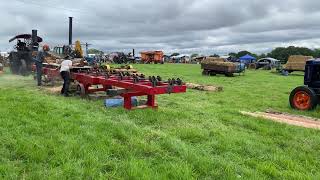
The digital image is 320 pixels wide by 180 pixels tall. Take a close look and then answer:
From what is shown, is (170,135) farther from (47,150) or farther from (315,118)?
(315,118)

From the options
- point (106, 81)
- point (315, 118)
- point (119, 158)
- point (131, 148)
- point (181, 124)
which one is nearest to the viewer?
point (119, 158)

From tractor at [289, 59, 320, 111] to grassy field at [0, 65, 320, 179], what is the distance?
8.77 ft

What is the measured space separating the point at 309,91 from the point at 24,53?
17.3 m

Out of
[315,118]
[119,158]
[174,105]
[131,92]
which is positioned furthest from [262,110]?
[119,158]

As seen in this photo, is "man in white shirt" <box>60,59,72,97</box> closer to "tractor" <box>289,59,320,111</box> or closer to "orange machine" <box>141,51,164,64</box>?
"tractor" <box>289,59,320,111</box>

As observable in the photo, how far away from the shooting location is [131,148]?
6141 mm

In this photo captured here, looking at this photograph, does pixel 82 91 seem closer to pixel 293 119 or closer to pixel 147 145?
pixel 293 119

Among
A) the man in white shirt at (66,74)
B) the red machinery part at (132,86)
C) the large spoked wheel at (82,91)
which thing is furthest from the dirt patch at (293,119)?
the man in white shirt at (66,74)

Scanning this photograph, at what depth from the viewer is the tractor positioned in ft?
36.9

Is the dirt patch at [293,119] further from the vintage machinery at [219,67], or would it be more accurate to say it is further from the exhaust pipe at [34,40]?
the vintage machinery at [219,67]

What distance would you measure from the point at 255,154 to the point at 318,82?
641 centimetres

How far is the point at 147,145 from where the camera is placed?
6.25m

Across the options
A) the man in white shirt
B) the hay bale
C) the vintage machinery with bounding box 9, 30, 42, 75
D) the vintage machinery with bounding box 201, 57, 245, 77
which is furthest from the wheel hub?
the hay bale

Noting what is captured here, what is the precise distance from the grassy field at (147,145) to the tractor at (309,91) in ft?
8.77
